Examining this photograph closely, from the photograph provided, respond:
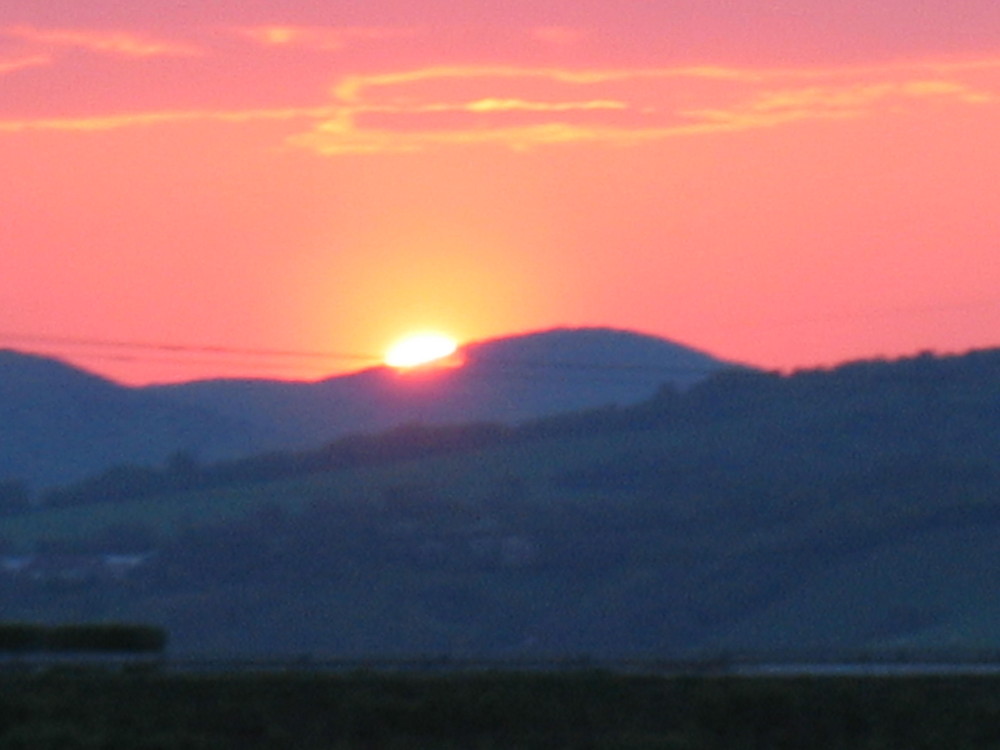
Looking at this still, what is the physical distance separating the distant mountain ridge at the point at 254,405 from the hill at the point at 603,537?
54.8 ft

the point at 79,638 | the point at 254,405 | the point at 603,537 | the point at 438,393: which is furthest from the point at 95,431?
the point at 79,638

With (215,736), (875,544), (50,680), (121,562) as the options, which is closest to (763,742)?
(215,736)

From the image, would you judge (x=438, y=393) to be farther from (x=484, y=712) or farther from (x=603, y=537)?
(x=484, y=712)

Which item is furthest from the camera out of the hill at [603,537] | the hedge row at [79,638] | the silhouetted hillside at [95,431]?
the silhouetted hillside at [95,431]

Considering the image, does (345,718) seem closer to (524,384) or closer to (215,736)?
(215,736)

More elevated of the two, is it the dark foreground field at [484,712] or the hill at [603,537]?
the hill at [603,537]

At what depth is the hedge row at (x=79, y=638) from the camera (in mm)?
34344

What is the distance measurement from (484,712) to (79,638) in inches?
455

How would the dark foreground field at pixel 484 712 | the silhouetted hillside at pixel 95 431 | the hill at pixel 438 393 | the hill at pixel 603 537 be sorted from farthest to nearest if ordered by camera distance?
1. the hill at pixel 438 393
2. the silhouetted hillside at pixel 95 431
3. the hill at pixel 603 537
4. the dark foreground field at pixel 484 712

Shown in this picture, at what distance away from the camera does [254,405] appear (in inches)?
6206

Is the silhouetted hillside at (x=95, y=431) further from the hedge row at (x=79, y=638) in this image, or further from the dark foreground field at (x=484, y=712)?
the dark foreground field at (x=484, y=712)

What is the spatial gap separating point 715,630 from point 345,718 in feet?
196

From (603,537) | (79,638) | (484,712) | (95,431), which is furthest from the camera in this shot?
(95,431)

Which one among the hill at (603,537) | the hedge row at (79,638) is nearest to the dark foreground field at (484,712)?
the hedge row at (79,638)
